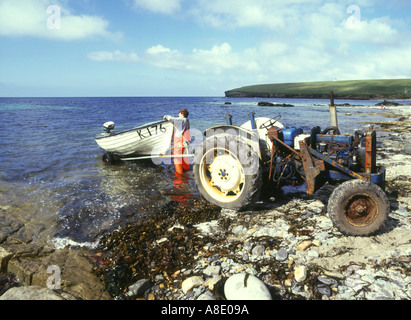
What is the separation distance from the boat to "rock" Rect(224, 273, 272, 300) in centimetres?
620

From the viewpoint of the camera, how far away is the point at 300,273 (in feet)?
9.54

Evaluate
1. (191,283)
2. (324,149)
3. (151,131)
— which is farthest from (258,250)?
(151,131)

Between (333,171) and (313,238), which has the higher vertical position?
→ (333,171)

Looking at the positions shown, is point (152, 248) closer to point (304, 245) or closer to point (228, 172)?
point (228, 172)

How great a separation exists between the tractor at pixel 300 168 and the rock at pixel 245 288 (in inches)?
64.1

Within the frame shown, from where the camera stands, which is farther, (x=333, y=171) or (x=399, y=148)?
(x=399, y=148)

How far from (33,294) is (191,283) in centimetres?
172

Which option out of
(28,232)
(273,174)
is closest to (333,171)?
(273,174)

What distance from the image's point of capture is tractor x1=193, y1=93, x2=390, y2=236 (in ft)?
11.6

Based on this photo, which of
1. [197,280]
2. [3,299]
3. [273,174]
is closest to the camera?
[3,299]

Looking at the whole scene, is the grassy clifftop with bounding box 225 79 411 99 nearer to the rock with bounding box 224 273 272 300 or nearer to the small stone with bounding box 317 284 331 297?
the small stone with bounding box 317 284 331 297

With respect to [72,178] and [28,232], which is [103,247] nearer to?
[28,232]

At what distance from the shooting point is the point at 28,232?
14.7 feet

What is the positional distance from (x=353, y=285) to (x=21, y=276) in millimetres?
3971
